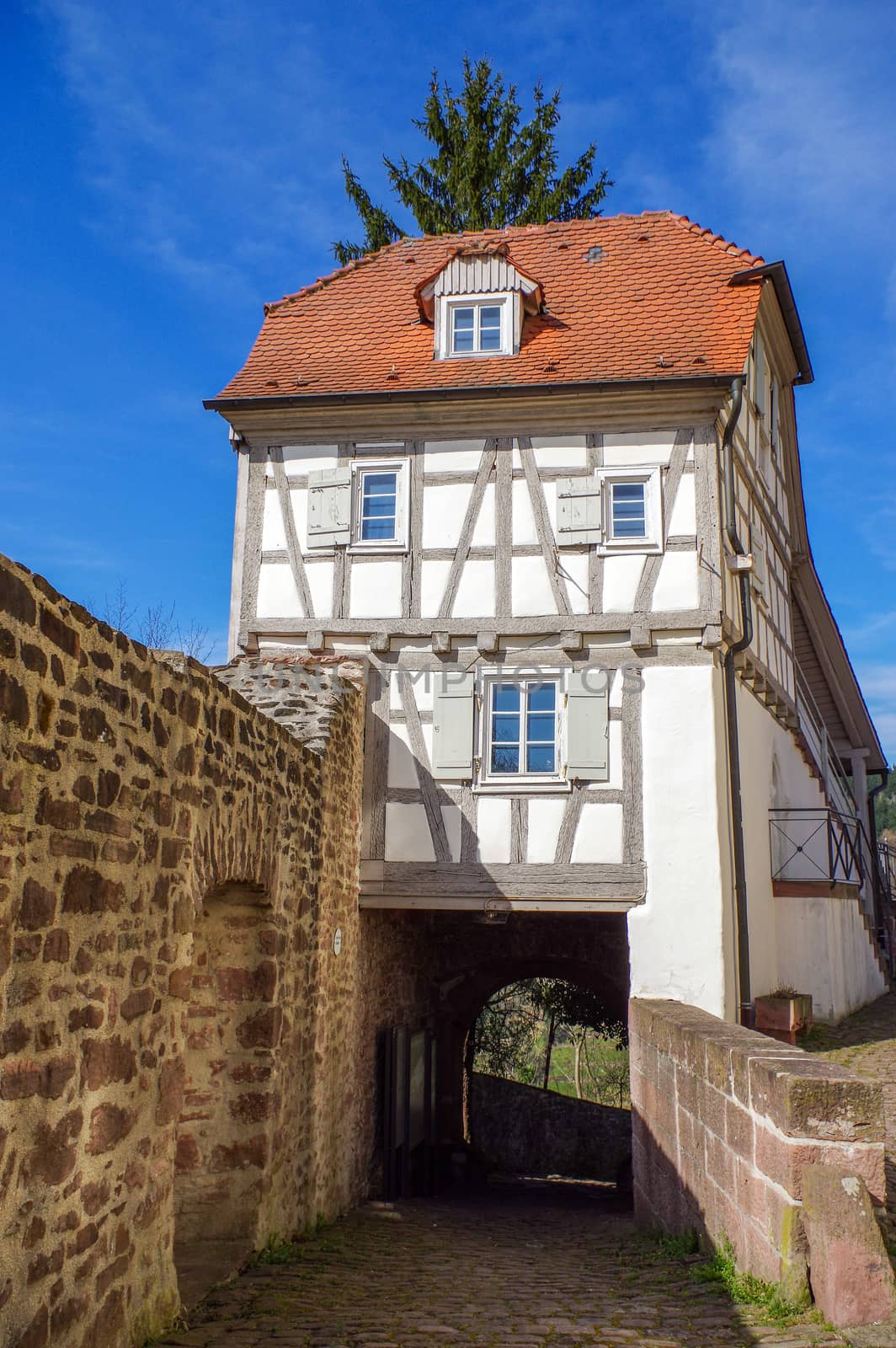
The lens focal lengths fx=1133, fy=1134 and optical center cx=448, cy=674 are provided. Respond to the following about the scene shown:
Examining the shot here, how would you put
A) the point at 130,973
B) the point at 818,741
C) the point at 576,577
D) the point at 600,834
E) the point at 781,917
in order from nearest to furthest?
the point at 130,973, the point at 600,834, the point at 576,577, the point at 781,917, the point at 818,741

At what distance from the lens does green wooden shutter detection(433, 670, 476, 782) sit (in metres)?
9.70

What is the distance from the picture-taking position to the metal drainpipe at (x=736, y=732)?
9.50 m

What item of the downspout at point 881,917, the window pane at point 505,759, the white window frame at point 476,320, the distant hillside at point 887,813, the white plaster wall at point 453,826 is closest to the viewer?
the white plaster wall at point 453,826

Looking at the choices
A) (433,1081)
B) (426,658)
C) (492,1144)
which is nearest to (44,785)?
(426,658)

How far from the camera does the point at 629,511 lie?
32.8 feet

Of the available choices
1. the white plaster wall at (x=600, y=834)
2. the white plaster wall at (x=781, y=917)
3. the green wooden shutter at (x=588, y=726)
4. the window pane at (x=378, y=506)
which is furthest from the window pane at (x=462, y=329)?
the white plaster wall at (x=600, y=834)

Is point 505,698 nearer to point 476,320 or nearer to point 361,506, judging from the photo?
point 361,506

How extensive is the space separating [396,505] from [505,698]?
6.71 feet

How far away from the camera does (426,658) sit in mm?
9977

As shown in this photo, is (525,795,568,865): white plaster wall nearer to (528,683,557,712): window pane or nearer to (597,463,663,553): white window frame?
(528,683,557,712): window pane

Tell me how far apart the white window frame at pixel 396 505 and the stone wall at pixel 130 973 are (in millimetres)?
3350

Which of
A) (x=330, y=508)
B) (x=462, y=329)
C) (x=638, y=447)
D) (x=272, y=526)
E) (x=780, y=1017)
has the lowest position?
(x=780, y=1017)

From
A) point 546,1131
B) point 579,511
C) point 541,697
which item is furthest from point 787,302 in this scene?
point 546,1131

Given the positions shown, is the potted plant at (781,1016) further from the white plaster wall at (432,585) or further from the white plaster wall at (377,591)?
the white plaster wall at (377,591)
